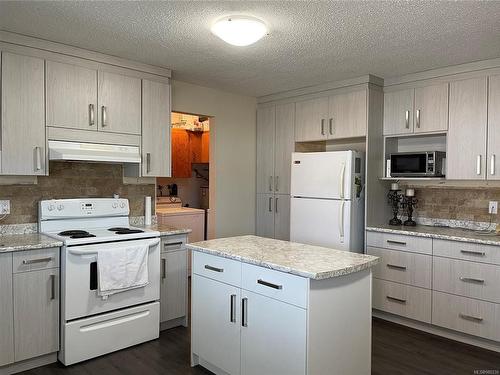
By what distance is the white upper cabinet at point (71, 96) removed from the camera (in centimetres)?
315

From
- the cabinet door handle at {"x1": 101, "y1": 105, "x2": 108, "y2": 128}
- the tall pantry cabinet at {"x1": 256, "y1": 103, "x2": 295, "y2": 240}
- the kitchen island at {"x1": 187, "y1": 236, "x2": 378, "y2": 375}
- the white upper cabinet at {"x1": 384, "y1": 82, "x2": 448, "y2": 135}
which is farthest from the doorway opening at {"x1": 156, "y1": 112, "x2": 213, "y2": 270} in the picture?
the kitchen island at {"x1": 187, "y1": 236, "x2": 378, "y2": 375}

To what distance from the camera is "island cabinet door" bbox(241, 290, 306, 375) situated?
2.12m

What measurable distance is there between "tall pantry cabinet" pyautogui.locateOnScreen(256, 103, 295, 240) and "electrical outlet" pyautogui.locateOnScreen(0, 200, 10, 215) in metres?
2.94

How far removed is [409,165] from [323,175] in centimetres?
83

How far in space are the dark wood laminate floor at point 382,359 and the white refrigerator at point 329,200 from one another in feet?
3.30

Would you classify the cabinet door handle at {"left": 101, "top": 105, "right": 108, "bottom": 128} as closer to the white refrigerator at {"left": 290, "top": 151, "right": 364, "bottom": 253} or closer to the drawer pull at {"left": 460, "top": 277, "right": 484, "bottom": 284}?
the white refrigerator at {"left": 290, "top": 151, "right": 364, "bottom": 253}

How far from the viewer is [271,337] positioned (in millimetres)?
2285

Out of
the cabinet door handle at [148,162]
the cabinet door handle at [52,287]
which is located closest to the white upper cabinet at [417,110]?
the cabinet door handle at [148,162]

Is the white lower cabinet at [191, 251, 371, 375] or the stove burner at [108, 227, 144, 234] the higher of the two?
the stove burner at [108, 227, 144, 234]

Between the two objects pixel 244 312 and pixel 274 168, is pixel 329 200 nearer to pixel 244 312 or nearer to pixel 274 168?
Answer: pixel 274 168

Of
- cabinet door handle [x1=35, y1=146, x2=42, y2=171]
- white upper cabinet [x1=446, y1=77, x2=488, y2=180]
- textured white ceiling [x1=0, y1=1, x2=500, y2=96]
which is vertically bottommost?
cabinet door handle [x1=35, y1=146, x2=42, y2=171]

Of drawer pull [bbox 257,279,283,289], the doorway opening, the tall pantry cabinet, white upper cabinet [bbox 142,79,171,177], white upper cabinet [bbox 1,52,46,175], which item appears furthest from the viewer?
the doorway opening

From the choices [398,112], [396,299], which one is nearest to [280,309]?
[396,299]

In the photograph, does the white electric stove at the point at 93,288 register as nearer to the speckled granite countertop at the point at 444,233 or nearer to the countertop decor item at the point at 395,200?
the speckled granite countertop at the point at 444,233
